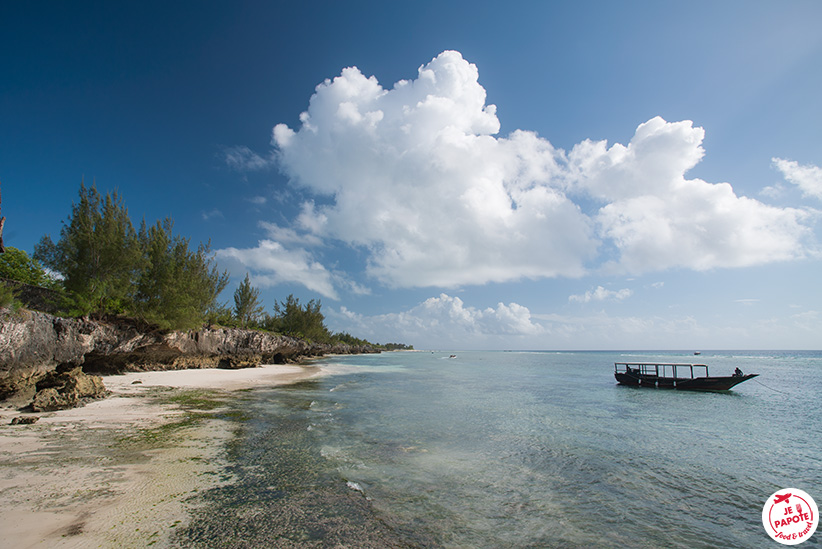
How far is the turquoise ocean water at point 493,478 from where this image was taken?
5.39m

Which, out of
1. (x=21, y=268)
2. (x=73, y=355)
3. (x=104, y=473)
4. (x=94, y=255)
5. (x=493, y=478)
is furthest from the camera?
(x=21, y=268)

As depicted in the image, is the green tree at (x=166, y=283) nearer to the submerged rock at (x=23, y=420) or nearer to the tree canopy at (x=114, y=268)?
the tree canopy at (x=114, y=268)

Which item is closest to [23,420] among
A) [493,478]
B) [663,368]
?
[493,478]

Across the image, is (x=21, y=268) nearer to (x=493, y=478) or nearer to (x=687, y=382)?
(x=493, y=478)

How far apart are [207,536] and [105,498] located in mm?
2322

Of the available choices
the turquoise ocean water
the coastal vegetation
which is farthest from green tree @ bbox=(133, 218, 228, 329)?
the turquoise ocean water

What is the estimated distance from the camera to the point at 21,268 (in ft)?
104

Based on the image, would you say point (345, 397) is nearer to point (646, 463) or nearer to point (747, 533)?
point (646, 463)

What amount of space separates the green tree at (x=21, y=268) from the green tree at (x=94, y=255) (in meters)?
4.17

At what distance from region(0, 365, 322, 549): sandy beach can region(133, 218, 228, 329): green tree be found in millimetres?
24475

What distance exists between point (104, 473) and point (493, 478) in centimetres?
815

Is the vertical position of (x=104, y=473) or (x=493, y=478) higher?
(x=104, y=473)

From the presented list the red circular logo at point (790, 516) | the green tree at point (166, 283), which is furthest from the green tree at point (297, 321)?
the red circular logo at point (790, 516)

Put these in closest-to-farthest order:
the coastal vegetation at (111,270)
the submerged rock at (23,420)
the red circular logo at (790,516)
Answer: the red circular logo at (790,516) < the submerged rock at (23,420) < the coastal vegetation at (111,270)
